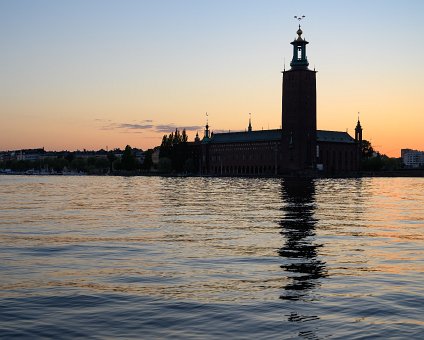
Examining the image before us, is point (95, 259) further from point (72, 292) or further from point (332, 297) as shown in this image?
point (332, 297)

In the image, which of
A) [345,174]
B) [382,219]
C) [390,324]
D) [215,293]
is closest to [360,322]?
[390,324]

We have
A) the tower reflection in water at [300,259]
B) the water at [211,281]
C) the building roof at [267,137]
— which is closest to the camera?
the water at [211,281]

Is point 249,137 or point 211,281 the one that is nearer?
point 211,281

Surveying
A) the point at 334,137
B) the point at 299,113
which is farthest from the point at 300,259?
the point at 334,137

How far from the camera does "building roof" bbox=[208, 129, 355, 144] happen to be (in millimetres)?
175375

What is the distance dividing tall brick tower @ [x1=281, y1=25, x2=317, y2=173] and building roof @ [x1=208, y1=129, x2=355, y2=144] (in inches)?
469

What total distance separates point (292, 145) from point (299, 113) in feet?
26.1

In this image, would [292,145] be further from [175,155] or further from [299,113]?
[175,155]

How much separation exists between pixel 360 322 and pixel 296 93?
14764cm

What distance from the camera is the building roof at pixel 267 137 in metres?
175

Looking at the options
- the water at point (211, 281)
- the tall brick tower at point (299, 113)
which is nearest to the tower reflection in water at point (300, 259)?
the water at point (211, 281)

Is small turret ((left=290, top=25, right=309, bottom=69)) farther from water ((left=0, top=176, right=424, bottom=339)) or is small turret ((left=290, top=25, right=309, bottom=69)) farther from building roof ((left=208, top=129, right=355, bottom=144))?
water ((left=0, top=176, right=424, bottom=339))

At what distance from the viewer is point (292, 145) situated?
15800cm

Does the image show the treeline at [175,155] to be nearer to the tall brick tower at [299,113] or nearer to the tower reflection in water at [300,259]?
the tall brick tower at [299,113]
